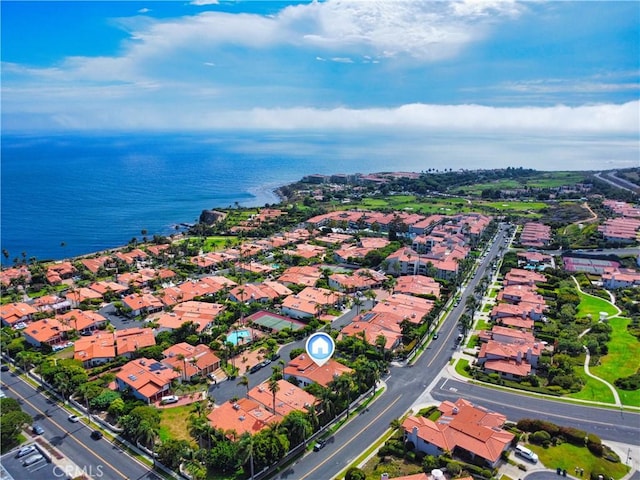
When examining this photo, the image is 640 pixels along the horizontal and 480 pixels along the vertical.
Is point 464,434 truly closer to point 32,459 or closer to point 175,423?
point 175,423

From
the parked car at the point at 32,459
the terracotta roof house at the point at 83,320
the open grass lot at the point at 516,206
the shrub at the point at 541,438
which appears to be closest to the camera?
the parked car at the point at 32,459

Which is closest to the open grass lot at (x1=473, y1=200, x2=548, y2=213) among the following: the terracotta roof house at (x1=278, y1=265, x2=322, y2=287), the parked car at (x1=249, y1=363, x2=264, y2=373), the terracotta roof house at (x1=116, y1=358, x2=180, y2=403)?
the terracotta roof house at (x1=278, y1=265, x2=322, y2=287)

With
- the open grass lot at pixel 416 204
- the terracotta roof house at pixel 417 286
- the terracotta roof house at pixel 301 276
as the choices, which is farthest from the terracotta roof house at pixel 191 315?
the open grass lot at pixel 416 204

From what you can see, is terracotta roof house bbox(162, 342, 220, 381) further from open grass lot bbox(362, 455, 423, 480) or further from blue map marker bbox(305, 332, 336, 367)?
open grass lot bbox(362, 455, 423, 480)

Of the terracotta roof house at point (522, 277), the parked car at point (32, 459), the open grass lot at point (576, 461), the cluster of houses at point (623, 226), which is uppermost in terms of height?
the cluster of houses at point (623, 226)

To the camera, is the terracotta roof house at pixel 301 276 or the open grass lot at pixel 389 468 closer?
the open grass lot at pixel 389 468

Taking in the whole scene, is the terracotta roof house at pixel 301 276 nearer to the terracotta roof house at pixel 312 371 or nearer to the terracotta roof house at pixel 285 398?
the terracotta roof house at pixel 312 371

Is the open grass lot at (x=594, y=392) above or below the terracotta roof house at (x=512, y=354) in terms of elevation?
below

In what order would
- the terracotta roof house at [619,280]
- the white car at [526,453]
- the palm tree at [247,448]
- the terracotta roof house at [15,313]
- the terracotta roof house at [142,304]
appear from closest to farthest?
1. the palm tree at [247,448]
2. the white car at [526,453]
3. the terracotta roof house at [15,313]
4. the terracotta roof house at [142,304]
5. the terracotta roof house at [619,280]
